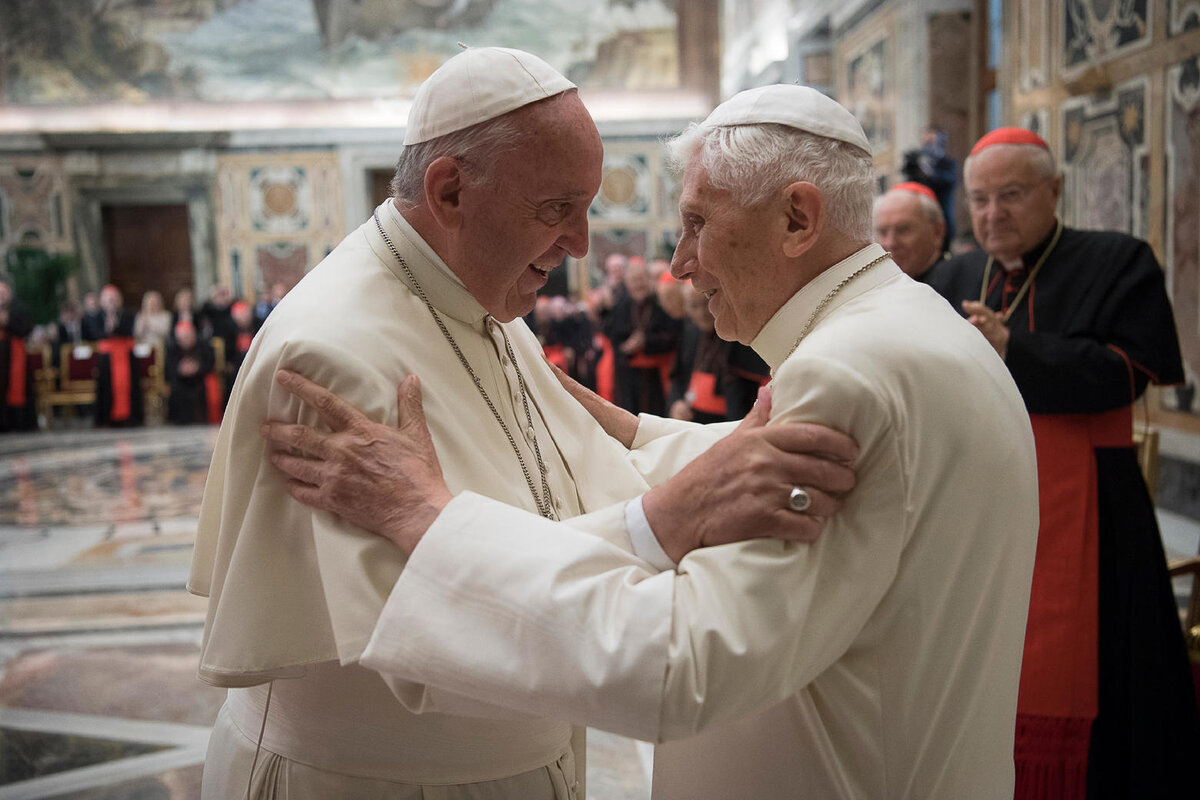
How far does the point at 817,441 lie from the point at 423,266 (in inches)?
31.5

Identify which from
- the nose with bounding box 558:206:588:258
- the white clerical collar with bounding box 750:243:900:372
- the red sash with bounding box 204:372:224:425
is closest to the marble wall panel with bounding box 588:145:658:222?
the red sash with bounding box 204:372:224:425

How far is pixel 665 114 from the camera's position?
20.5m

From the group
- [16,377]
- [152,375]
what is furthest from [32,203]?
[16,377]

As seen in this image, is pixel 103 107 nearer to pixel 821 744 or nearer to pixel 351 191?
pixel 351 191

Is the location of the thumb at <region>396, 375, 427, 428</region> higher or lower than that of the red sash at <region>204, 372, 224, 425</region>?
higher

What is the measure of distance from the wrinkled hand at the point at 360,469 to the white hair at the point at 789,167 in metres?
0.62

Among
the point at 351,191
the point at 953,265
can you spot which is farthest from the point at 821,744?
the point at 351,191

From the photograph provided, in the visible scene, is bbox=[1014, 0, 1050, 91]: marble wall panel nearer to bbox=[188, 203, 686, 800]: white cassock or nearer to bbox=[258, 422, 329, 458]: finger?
bbox=[188, 203, 686, 800]: white cassock

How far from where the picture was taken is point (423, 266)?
180 cm

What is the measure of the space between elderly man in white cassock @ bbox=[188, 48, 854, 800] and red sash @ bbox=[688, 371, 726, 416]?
417 centimetres

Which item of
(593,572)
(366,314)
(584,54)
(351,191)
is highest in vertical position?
(584,54)

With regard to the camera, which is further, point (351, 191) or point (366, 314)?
point (351, 191)

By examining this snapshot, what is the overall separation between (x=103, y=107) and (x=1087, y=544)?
21080 millimetres

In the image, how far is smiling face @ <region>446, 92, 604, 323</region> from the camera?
1722 millimetres
